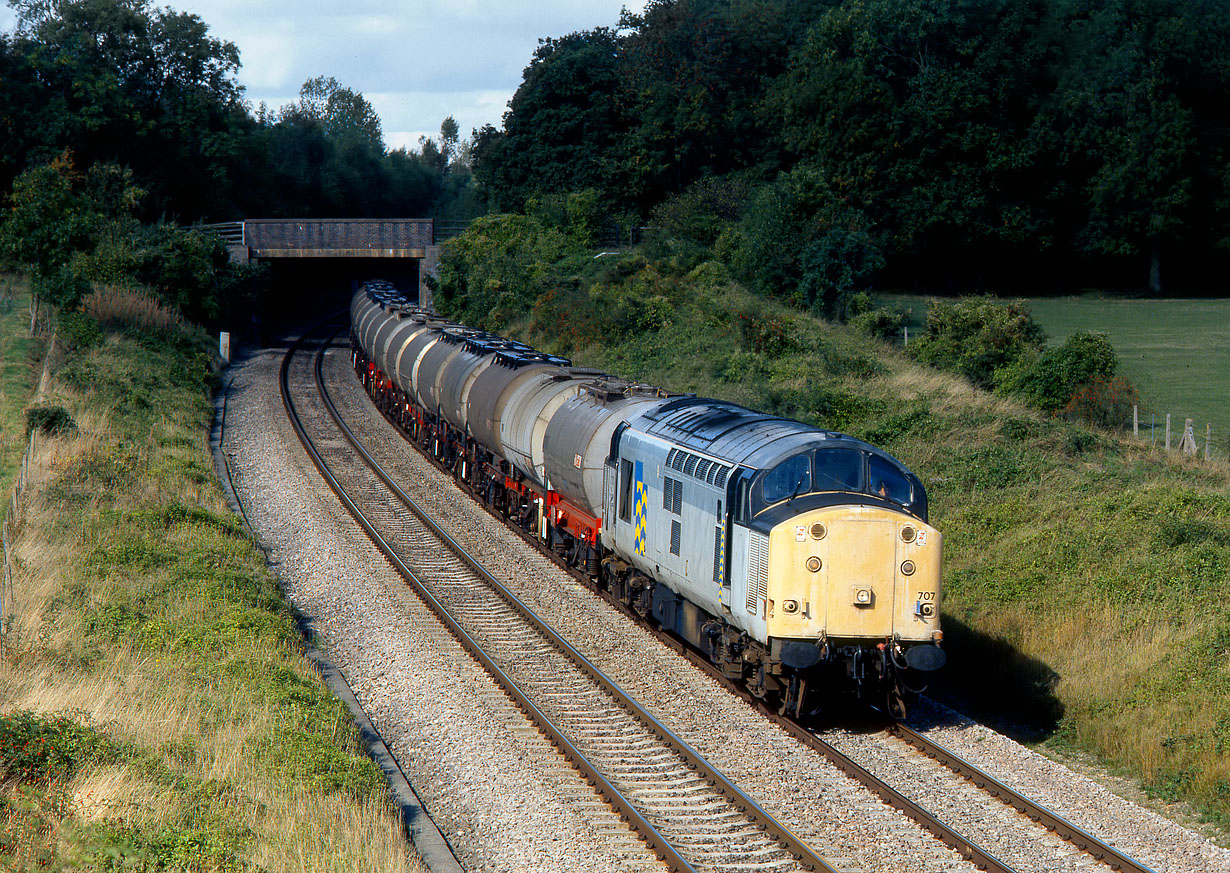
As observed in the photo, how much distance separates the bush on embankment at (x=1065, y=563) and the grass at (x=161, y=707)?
9008mm

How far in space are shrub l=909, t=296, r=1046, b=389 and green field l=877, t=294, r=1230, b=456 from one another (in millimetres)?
4135

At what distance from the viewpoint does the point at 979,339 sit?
38281 mm

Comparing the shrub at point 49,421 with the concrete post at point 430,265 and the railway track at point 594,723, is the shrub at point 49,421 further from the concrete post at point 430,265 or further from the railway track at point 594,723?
the concrete post at point 430,265

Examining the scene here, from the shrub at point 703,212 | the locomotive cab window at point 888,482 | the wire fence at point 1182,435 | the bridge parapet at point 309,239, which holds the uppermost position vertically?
the shrub at point 703,212

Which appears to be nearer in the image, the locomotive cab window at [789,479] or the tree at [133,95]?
the locomotive cab window at [789,479]

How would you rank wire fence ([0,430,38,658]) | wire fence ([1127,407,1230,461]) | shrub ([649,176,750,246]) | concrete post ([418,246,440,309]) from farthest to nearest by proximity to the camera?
concrete post ([418,246,440,309])
shrub ([649,176,750,246])
wire fence ([1127,407,1230,461])
wire fence ([0,430,38,658])

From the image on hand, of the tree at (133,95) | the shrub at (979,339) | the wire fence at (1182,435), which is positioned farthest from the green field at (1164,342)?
the tree at (133,95)

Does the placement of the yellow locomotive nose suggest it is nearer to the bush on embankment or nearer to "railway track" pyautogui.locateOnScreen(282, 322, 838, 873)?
"railway track" pyautogui.locateOnScreen(282, 322, 838, 873)

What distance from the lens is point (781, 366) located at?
35656mm

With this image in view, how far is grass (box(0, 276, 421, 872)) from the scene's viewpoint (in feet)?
31.0

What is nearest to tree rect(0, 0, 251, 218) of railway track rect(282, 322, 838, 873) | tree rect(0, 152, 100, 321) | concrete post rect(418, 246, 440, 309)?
tree rect(0, 152, 100, 321)

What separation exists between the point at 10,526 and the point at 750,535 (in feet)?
44.7

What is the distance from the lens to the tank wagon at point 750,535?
13.5 meters

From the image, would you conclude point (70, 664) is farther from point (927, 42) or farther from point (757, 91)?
point (757, 91)
